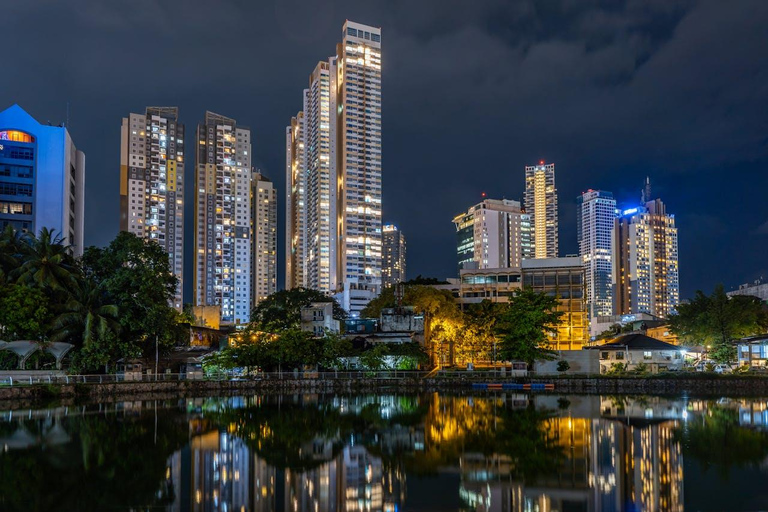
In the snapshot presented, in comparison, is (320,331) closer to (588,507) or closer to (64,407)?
(64,407)

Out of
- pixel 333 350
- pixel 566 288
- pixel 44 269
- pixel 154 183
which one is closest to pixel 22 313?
pixel 44 269

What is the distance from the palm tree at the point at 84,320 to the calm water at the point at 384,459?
1047cm

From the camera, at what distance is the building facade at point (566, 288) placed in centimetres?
8544

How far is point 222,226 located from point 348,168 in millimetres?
48182

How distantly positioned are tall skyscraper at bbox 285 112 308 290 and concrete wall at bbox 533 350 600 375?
116m

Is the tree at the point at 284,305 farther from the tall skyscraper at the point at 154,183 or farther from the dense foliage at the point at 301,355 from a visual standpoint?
the tall skyscraper at the point at 154,183

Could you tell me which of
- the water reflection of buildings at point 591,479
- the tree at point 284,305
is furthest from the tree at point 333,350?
the water reflection of buildings at point 591,479

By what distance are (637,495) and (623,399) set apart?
29942 millimetres

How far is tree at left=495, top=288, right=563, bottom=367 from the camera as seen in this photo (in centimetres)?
5631

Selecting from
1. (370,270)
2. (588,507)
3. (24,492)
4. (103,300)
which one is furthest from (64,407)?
(370,270)

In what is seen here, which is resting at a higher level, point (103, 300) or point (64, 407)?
point (103, 300)

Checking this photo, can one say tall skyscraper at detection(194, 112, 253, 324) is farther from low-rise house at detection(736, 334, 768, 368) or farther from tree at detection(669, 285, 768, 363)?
low-rise house at detection(736, 334, 768, 368)

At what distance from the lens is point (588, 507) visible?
15.6 metres

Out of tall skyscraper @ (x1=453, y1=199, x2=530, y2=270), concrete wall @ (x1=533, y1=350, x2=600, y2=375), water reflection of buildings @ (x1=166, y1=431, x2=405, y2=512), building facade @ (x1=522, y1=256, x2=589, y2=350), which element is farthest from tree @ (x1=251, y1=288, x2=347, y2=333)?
tall skyscraper @ (x1=453, y1=199, x2=530, y2=270)
